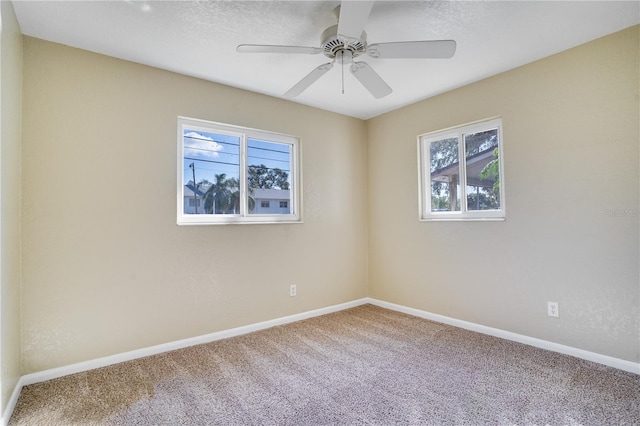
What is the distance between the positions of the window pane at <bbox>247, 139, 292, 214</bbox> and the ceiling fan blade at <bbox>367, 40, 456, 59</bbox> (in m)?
1.69

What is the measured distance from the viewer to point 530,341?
2.68 m

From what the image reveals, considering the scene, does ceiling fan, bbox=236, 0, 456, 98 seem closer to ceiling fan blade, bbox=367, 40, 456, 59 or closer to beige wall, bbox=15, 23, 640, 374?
ceiling fan blade, bbox=367, 40, 456, 59

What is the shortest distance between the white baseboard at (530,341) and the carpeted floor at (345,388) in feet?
0.24

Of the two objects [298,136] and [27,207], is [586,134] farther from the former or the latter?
[27,207]

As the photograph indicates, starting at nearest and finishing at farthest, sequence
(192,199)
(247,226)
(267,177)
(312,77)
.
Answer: (312,77) < (192,199) < (247,226) < (267,177)

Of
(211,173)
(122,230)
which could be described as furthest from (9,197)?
(211,173)

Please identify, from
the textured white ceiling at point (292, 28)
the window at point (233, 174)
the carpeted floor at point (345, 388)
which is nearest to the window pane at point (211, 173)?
the window at point (233, 174)

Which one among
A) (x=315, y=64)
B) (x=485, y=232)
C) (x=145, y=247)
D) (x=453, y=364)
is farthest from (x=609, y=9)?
(x=145, y=247)

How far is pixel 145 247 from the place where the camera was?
2.59 metres

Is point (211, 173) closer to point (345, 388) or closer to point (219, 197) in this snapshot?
point (219, 197)

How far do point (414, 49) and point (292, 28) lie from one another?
2.68ft

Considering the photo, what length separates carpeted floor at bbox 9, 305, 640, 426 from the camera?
177 cm

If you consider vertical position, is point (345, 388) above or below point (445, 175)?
below

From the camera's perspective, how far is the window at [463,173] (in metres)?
3.00
